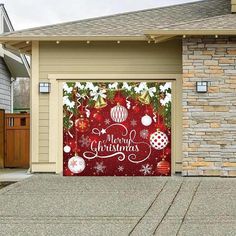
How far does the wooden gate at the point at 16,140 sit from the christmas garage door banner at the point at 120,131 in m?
2.95

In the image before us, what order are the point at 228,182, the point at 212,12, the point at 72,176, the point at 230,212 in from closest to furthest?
the point at 230,212 → the point at 228,182 → the point at 72,176 → the point at 212,12

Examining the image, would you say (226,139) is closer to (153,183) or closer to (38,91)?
(153,183)

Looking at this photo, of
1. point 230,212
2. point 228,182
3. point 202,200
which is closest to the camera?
point 230,212

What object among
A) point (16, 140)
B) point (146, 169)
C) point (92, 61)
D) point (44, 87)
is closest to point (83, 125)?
point (44, 87)

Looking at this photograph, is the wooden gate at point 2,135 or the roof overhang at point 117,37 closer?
the roof overhang at point 117,37

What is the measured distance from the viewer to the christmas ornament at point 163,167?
1360cm

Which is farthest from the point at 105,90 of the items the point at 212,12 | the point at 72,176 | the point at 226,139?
the point at 212,12

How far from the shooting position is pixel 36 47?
13.9m

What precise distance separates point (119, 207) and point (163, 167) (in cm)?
465

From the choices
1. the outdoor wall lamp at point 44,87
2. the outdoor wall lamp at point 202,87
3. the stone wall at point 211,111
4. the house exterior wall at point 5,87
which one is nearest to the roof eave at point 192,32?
the stone wall at point 211,111

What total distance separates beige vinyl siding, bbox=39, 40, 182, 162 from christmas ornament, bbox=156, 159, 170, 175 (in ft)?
7.18

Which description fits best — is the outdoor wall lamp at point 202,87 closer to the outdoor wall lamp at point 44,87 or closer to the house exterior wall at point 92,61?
the house exterior wall at point 92,61

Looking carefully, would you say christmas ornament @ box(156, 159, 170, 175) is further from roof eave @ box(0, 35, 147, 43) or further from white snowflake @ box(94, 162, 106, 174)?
roof eave @ box(0, 35, 147, 43)

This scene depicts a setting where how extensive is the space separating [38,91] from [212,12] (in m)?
5.61
